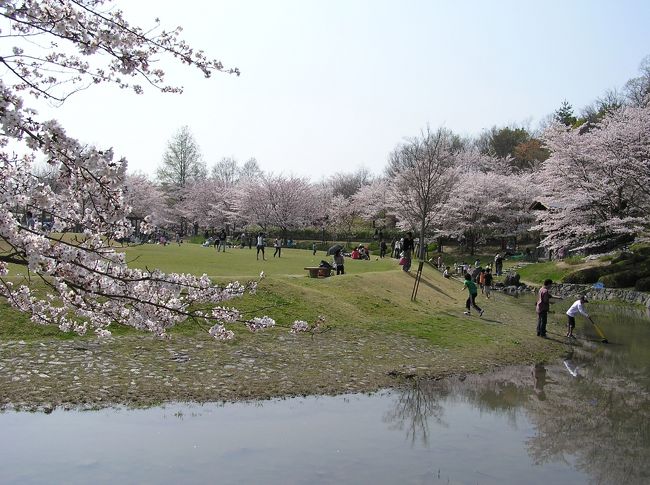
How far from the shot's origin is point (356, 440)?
9.62m

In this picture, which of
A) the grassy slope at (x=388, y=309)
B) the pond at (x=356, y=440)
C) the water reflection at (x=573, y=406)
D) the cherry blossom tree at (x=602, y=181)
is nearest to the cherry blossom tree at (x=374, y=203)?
the cherry blossom tree at (x=602, y=181)

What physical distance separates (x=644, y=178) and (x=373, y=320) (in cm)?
2237

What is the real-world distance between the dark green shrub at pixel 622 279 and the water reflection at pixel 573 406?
609 inches

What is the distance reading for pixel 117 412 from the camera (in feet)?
33.1

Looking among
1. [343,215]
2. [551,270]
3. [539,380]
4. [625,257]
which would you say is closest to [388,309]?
[539,380]

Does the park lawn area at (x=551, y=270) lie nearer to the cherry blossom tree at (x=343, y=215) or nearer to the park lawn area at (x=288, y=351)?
the park lawn area at (x=288, y=351)

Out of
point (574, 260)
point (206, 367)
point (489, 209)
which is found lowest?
point (206, 367)

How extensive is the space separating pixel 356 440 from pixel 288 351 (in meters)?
5.16

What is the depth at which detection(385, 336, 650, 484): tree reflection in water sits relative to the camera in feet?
30.1

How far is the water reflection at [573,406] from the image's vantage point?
9.18 meters

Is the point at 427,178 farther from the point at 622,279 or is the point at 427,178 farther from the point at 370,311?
the point at 370,311

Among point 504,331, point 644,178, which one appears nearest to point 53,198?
point 504,331

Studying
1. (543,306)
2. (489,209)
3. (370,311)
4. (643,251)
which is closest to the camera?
(543,306)

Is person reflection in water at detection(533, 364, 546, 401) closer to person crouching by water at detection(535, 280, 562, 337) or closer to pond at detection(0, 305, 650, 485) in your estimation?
pond at detection(0, 305, 650, 485)
